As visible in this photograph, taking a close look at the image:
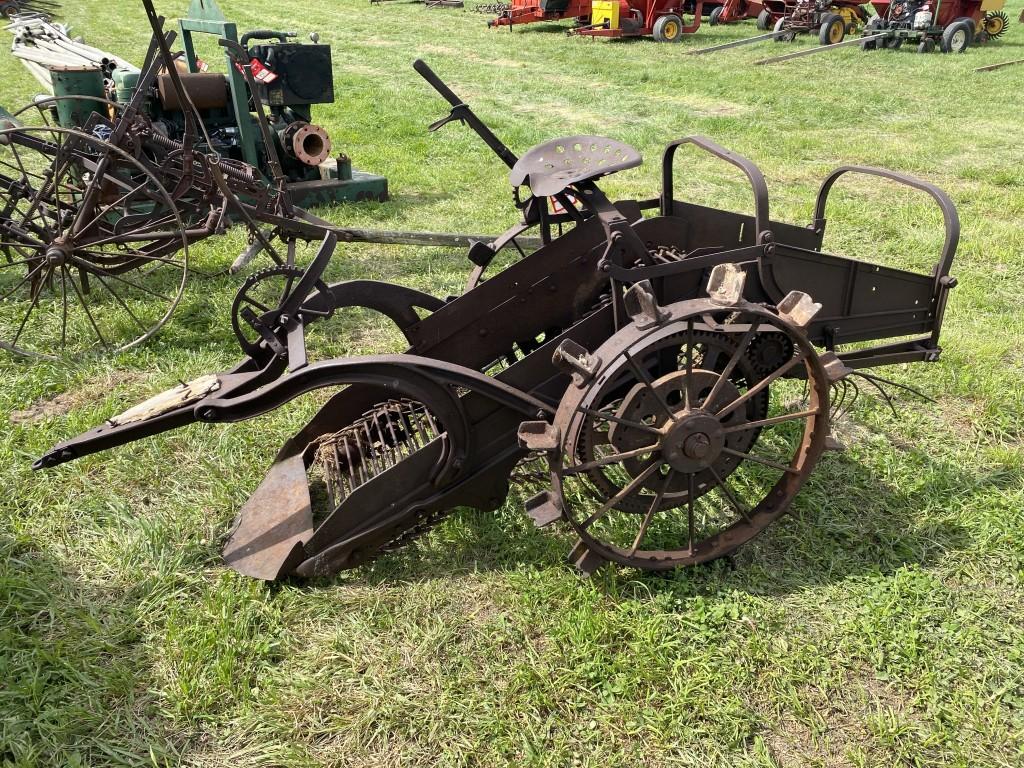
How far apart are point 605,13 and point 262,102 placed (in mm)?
14545

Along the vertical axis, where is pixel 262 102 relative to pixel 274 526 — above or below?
above

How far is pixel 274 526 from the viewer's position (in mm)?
2975

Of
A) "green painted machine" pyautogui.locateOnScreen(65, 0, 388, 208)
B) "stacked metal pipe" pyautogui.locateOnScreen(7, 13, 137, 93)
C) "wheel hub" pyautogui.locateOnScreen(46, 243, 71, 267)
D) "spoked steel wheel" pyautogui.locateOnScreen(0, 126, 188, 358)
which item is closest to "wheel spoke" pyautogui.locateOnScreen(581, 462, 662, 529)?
"spoked steel wheel" pyautogui.locateOnScreen(0, 126, 188, 358)

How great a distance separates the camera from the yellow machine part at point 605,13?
18031 millimetres

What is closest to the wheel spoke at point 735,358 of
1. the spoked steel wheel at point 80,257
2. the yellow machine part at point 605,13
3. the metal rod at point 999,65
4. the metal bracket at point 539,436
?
the metal bracket at point 539,436

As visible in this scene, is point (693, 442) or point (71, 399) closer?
point (693, 442)

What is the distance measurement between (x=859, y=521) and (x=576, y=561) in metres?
1.34

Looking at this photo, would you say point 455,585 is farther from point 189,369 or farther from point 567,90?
A: point 567,90

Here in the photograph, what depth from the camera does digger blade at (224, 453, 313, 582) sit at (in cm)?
276

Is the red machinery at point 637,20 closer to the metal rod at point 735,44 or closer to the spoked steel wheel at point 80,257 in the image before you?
the metal rod at point 735,44

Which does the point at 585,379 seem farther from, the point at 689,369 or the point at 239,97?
the point at 239,97

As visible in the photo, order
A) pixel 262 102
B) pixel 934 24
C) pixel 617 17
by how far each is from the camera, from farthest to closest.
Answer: pixel 617 17
pixel 934 24
pixel 262 102

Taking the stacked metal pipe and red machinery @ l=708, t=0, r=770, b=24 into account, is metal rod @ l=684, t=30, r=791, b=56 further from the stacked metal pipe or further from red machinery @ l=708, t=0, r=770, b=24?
the stacked metal pipe

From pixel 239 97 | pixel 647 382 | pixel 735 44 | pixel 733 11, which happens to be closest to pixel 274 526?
pixel 647 382
